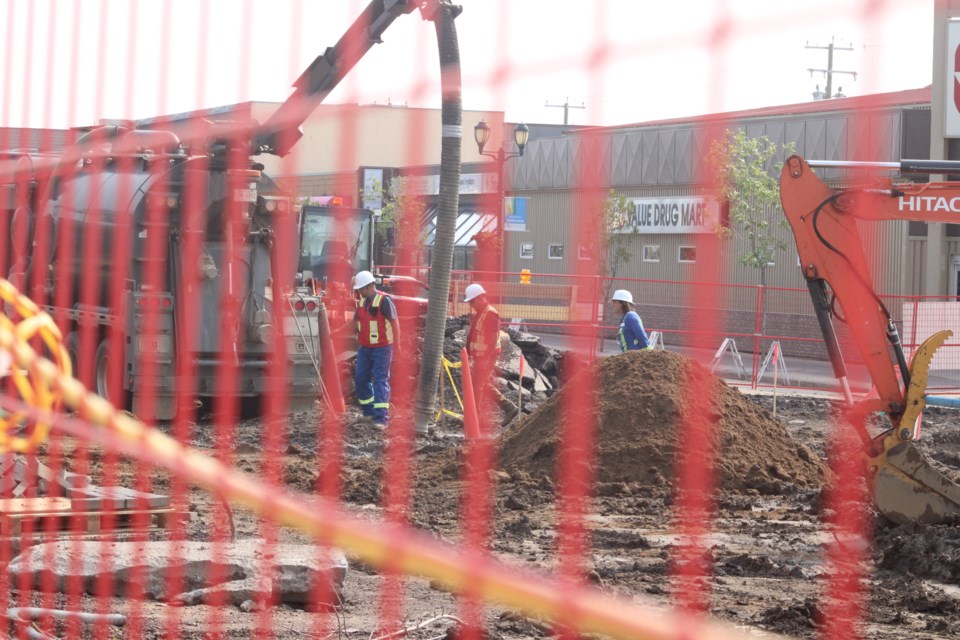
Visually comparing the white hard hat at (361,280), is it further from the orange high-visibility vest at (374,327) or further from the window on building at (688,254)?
the window on building at (688,254)

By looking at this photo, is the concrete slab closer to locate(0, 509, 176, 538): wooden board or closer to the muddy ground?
the muddy ground

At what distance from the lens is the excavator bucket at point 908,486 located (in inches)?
324

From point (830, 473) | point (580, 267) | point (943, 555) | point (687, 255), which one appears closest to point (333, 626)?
point (580, 267)

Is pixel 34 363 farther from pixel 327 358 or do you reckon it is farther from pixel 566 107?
pixel 327 358

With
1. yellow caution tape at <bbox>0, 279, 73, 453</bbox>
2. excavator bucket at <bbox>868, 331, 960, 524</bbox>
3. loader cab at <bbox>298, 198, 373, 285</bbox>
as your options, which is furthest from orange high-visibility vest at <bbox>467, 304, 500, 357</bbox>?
yellow caution tape at <bbox>0, 279, 73, 453</bbox>

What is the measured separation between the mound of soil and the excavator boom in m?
1.18

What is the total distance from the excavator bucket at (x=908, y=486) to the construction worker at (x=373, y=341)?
655cm

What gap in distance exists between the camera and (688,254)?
295 cm

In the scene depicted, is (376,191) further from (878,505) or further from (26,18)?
(878,505)

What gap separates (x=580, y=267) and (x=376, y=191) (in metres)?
1.11

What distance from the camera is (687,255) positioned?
9.83 feet

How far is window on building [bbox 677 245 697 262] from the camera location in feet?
9.45

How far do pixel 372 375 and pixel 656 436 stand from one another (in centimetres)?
479

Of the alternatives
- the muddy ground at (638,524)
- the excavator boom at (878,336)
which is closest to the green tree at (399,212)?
the muddy ground at (638,524)
